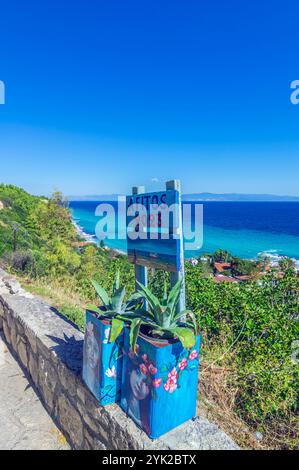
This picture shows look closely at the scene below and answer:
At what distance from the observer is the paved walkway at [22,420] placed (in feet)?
6.95

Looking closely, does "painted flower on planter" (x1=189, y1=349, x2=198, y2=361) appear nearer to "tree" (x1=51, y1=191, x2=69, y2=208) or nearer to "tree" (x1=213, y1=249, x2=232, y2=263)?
"tree" (x1=213, y1=249, x2=232, y2=263)

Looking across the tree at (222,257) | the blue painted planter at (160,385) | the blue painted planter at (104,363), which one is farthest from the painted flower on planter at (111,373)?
the tree at (222,257)

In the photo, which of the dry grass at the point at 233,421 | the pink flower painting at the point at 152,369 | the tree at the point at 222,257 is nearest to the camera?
the pink flower painting at the point at 152,369

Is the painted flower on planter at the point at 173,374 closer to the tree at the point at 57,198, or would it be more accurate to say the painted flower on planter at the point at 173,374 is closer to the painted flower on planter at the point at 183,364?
the painted flower on planter at the point at 183,364

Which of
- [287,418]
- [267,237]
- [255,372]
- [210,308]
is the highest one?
[210,308]

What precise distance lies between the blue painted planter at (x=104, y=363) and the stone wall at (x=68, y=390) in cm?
8

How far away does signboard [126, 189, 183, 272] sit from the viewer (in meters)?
1.98

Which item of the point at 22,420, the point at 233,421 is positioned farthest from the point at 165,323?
the point at 22,420

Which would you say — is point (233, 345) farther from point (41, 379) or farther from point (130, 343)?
point (41, 379)

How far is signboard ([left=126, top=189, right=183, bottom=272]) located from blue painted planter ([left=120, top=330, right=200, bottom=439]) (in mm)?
638

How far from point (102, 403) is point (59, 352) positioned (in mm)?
689

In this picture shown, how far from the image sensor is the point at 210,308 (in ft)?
9.11
